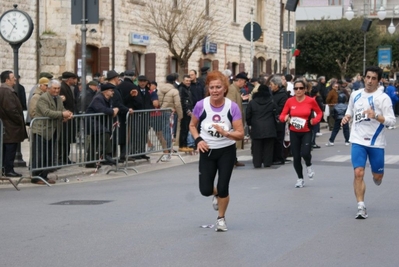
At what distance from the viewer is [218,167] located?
32.9 ft

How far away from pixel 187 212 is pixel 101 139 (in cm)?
554

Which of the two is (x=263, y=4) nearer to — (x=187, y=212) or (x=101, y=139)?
(x=101, y=139)

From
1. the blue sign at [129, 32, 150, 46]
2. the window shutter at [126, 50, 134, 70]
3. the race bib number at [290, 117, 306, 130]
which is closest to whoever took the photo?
the race bib number at [290, 117, 306, 130]

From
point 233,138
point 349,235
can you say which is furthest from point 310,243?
point 233,138

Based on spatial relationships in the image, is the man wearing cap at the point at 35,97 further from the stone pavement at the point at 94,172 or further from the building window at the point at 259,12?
the building window at the point at 259,12

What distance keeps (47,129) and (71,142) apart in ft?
2.76

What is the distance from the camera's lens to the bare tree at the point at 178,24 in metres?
31.1

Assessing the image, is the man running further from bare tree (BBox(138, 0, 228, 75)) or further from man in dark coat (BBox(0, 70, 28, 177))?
bare tree (BBox(138, 0, 228, 75))

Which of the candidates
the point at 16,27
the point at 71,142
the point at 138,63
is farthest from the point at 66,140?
the point at 138,63

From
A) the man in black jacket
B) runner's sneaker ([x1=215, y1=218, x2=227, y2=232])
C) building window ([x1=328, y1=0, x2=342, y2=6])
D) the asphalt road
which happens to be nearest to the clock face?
the asphalt road

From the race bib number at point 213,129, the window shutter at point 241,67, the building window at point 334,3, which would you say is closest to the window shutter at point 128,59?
the window shutter at point 241,67

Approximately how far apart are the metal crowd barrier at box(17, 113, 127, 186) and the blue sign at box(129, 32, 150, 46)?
14.7 metres

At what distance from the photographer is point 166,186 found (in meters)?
14.8

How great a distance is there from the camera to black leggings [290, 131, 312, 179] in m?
14.4
